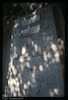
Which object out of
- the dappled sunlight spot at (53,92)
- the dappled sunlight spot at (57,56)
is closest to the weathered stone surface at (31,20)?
the dappled sunlight spot at (57,56)

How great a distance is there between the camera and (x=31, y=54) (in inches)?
133

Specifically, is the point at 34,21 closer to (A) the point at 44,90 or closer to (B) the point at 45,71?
(B) the point at 45,71

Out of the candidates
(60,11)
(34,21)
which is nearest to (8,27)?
(34,21)

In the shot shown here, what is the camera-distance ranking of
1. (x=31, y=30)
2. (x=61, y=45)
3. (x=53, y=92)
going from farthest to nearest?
1. (x=31, y=30)
2. (x=61, y=45)
3. (x=53, y=92)

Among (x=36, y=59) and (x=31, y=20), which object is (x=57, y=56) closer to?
(x=36, y=59)

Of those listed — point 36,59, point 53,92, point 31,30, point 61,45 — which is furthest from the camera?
point 31,30

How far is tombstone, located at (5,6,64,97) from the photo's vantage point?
302cm

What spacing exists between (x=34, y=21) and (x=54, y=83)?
174 centimetres

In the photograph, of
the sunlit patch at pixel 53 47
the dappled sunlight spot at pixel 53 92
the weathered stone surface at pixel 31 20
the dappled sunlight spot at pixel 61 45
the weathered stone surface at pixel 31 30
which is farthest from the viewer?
the weathered stone surface at pixel 31 20

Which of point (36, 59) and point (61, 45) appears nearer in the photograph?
point (61, 45)

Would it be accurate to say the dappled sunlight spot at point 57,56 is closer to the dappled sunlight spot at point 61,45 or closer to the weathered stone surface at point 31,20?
the dappled sunlight spot at point 61,45

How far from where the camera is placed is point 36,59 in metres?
3.28

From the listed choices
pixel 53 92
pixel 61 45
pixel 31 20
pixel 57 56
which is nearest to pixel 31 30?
pixel 31 20

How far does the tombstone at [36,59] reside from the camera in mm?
3020
